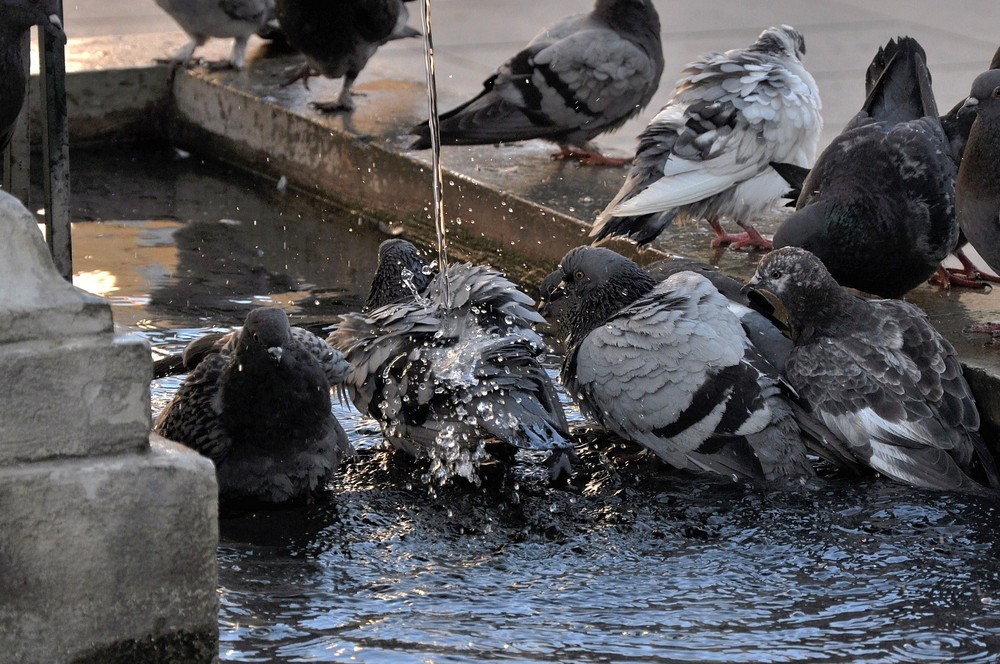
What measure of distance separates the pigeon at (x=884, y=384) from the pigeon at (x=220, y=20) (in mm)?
4862

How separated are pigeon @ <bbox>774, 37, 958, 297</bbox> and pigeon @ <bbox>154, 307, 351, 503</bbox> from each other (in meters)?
2.08

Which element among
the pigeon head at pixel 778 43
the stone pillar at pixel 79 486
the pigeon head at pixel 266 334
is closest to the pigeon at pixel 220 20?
the pigeon head at pixel 778 43

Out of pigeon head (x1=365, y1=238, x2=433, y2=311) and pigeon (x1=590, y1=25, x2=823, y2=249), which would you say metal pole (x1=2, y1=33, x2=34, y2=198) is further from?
pigeon (x1=590, y1=25, x2=823, y2=249)

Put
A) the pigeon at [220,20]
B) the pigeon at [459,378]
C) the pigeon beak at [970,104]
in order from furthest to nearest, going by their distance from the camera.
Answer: the pigeon at [220,20]
the pigeon beak at [970,104]
the pigeon at [459,378]

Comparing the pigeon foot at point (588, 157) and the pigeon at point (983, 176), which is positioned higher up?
the pigeon at point (983, 176)

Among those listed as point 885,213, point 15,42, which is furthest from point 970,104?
point 15,42

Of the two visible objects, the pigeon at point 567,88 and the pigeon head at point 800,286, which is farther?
the pigeon at point 567,88

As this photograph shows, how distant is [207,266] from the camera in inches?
254

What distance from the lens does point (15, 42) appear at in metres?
4.20

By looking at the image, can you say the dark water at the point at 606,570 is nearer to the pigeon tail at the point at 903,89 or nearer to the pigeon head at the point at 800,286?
the pigeon head at the point at 800,286

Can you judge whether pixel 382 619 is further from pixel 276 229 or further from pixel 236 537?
pixel 276 229

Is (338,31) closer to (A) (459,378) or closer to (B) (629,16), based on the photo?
(B) (629,16)

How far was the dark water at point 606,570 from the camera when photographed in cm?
308

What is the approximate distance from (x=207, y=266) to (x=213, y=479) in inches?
154
